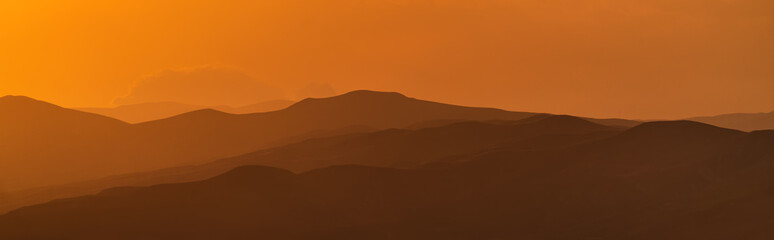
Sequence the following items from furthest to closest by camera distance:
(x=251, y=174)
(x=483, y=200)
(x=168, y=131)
A: 1. (x=168, y=131)
2. (x=251, y=174)
3. (x=483, y=200)

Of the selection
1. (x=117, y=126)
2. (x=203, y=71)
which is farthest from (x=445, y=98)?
(x=117, y=126)

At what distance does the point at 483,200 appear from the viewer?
27.7 metres

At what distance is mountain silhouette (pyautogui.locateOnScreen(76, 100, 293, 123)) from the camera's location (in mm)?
36625

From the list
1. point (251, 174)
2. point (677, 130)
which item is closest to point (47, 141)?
point (251, 174)

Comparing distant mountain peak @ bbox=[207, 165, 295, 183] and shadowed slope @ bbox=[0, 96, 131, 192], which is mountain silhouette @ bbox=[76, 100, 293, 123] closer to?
shadowed slope @ bbox=[0, 96, 131, 192]

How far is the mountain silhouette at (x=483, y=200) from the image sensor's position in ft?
83.7

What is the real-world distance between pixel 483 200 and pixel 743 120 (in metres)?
21.3

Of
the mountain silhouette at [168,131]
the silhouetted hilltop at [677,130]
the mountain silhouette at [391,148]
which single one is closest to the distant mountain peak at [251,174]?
the mountain silhouette at [391,148]

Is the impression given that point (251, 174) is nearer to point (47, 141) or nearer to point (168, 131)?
point (168, 131)

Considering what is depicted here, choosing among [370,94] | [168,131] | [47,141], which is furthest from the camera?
[370,94]

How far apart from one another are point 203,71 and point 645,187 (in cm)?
1937

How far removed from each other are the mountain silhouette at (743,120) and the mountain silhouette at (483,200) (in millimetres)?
9248

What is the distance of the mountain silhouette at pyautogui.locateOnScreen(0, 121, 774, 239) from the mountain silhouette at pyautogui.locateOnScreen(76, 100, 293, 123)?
823cm

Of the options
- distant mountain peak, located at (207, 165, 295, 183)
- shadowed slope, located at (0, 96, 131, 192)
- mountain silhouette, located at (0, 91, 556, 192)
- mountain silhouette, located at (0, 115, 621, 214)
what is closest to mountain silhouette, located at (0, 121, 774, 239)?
distant mountain peak, located at (207, 165, 295, 183)
